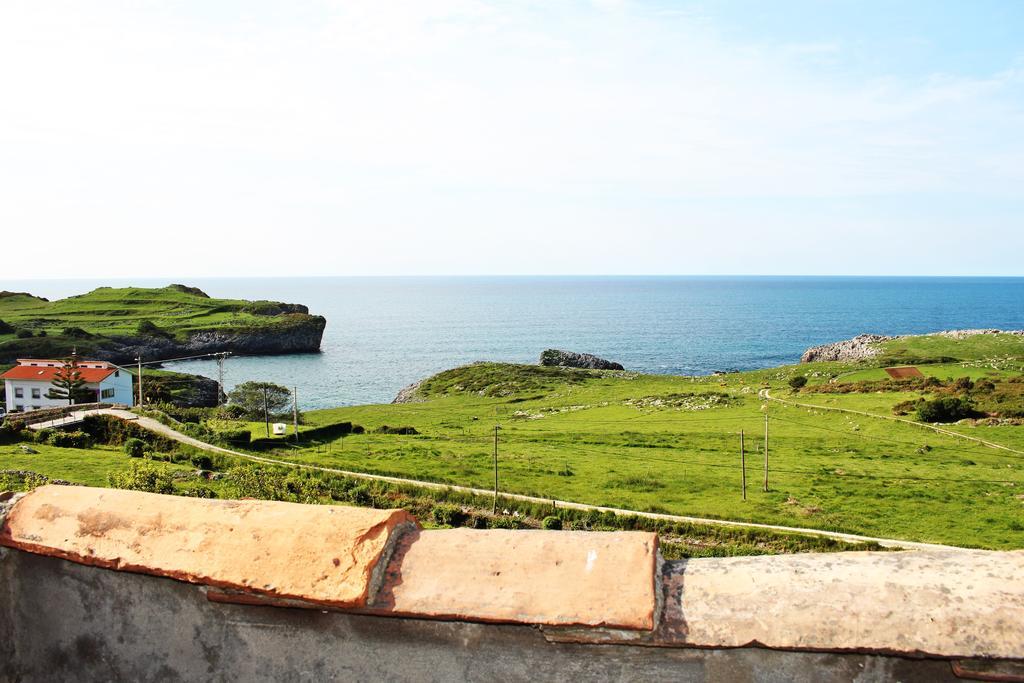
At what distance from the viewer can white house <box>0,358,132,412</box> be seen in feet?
228

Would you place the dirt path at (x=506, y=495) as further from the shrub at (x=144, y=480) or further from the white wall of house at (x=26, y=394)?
the white wall of house at (x=26, y=394)

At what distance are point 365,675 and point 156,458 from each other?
43318mm

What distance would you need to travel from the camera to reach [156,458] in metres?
43.6

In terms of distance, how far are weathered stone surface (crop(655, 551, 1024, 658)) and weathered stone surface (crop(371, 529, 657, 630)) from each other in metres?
0.25

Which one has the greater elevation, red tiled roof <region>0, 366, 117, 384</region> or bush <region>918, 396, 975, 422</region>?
red tiled roof <region>0, 366, 117, 384</region>

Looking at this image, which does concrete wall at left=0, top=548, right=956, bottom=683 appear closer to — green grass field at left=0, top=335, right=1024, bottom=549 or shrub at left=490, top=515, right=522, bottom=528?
shrub at left=490, top=515, right=522, bottom=528

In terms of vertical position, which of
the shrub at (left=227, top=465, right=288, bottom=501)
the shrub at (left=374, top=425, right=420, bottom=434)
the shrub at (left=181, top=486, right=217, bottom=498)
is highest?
the shrub at (left=181, top=486, right=217, bottom=498)

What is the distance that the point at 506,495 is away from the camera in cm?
3881

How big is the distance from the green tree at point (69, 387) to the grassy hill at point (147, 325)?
59566 mm

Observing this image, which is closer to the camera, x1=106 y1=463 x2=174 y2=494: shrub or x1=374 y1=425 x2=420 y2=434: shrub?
x1=106 y1=463 x2=174 y2=494: shrub

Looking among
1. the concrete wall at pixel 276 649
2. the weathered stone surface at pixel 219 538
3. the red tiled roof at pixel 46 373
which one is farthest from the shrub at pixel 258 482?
the red tiled roof at pixel 46 373

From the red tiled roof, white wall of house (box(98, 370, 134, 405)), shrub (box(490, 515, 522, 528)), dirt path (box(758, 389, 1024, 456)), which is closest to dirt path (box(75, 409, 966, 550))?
shrub (box(490, 515, 522, 528))

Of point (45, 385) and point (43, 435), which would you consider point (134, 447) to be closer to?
point (43, 435)

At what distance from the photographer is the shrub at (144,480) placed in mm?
29234
